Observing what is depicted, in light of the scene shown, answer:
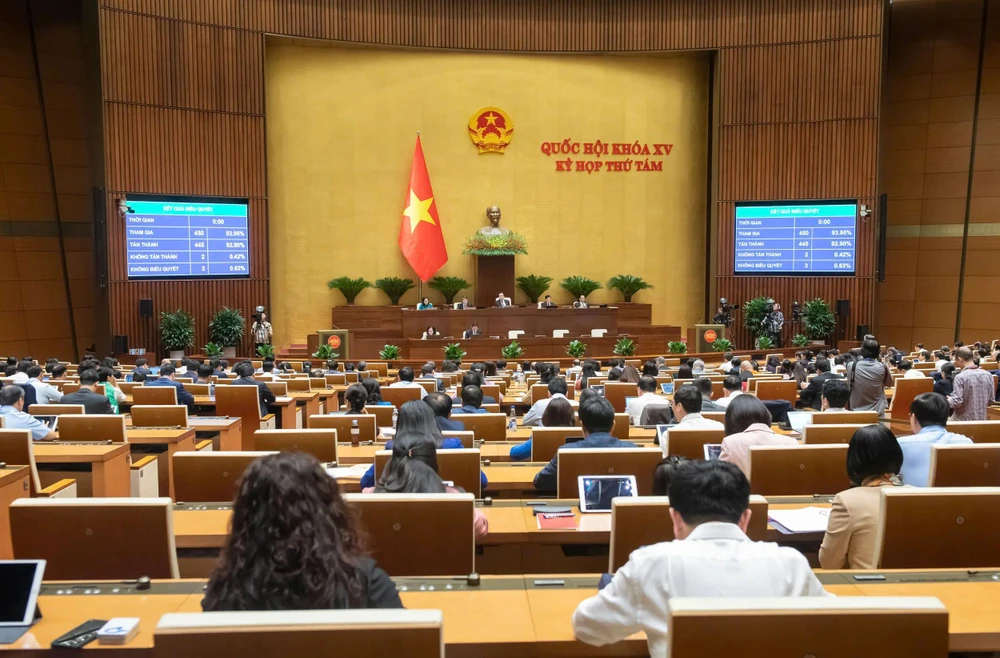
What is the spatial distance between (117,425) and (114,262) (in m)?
10.9

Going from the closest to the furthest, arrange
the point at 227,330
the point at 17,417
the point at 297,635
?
Answer: the point at 297,635
the point at 17,417
the point at 227,330

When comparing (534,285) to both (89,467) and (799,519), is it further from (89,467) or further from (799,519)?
(799,519)

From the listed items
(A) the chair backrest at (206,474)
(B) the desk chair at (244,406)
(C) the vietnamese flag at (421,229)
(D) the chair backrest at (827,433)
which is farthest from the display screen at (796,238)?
(A) the chair backrest at (206,474)

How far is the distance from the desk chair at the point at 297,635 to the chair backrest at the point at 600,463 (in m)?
2.33

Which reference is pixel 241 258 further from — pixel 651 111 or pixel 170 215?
pixel 651 111

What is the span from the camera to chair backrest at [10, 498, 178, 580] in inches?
102

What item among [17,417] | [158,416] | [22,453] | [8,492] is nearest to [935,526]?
[8,492]

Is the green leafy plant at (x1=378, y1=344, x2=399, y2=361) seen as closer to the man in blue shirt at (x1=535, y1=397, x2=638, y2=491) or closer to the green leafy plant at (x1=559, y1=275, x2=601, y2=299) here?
Answer: the green leafy plant at (x1=559, y1=275, x2=601, y2=299)

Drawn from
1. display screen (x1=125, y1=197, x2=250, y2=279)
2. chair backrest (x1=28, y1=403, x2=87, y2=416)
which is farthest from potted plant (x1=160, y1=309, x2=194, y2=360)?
chair backrest (x1=28, y1=403, x2=87, y2=416)

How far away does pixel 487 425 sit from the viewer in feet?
18.9

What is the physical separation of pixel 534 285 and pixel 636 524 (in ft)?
49.8

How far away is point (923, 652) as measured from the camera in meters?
1.58

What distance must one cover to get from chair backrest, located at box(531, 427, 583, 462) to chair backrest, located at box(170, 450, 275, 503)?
1635 mm

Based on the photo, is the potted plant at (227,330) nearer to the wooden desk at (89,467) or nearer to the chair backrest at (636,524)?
the wooden desk at (89,467)
